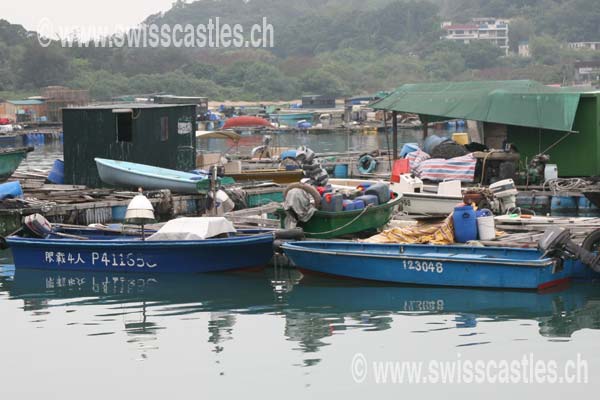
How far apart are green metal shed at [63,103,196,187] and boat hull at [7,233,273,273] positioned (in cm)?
750

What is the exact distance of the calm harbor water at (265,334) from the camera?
15.3 meters

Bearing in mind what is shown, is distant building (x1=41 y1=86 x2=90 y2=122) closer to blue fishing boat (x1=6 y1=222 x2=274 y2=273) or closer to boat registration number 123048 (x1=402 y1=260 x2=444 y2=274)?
blue fishing boat (x1=6 y1=222 x2=274 y2=273)

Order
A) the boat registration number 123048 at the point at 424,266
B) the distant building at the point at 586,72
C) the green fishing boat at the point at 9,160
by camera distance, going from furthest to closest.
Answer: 1. the distant building at the point at 586,72
2. the green fishing boat at the point at 9,160
3. the boat registration number 123048 at the point at 424,266

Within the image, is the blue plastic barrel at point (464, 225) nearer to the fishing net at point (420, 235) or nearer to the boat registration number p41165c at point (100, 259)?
the fishing net at point (420, 235)

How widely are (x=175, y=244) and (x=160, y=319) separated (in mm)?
2775

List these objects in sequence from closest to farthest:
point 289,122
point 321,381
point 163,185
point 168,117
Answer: point 321,381 → point 163,185 → point 168,117 → point 289,122

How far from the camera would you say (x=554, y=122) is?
99.8 feet

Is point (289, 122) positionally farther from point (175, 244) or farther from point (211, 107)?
point (175, 244)

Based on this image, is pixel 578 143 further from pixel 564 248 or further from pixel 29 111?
pixel 29 111

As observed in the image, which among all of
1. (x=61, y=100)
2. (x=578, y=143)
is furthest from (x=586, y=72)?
(x=578, y=143)

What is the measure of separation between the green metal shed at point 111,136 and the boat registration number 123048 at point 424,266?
12107mm

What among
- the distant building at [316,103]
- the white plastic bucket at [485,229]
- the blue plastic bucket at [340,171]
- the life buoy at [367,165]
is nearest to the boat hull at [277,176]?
the life buoy at [367,165]

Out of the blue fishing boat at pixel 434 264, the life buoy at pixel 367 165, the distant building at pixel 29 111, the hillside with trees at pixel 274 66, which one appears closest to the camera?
the blue fishing boat at pixel 434 264

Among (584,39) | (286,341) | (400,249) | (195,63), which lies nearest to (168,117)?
(400,249)
